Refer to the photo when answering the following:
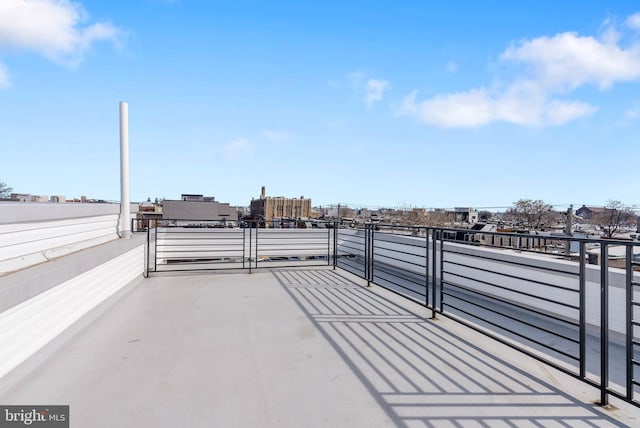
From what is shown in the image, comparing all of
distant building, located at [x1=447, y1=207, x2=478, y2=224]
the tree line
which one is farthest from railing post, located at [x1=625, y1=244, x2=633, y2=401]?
distant building, located at [x1=447, y1=207, x2=478, y2=224]

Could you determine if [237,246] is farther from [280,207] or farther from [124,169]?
[280,207]

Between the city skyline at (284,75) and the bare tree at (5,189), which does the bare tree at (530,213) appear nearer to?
the city skyline at (284,75)

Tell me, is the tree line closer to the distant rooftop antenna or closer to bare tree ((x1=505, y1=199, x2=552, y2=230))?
bare tree ((x1=505, y1=199, x2=552, y2=230))

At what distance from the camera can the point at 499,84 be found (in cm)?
948

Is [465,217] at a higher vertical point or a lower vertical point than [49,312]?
higher

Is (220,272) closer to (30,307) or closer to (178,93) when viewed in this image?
(30,307)

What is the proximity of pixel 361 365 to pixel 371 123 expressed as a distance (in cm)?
1117

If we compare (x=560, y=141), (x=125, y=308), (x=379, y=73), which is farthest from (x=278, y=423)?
(x=560, y=141)

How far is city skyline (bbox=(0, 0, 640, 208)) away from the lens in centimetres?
572

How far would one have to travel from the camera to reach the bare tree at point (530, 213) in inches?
580

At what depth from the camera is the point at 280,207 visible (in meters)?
32.3

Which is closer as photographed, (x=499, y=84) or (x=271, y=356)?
(x=271, y=356)

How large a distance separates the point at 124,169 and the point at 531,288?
18.9 feet

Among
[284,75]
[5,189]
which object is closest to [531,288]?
[284,75]
